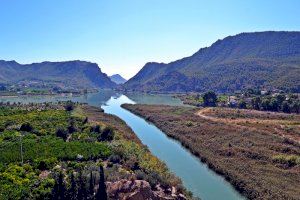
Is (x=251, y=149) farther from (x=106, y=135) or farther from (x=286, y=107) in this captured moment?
(x=286, y=107)

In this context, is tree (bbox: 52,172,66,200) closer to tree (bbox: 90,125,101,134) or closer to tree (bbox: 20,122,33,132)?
tree (bbox: 90,125,101,134)

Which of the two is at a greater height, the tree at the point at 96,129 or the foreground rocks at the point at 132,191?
the tree at the point at 96,129

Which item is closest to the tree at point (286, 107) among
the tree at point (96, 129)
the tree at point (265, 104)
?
the tree at point (265, 104)

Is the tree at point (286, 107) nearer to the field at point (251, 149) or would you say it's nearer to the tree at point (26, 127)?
the field at point (251, 149)

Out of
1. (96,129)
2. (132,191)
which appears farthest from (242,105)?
(132,191)

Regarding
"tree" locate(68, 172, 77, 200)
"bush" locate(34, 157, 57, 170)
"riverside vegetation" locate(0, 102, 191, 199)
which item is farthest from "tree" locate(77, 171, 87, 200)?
"bush" locate(34, 157, 57, 170)

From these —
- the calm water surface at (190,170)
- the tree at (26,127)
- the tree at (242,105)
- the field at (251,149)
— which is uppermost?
the tree at (26,127)
